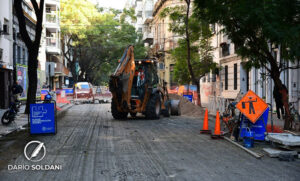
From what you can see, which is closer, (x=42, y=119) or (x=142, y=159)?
(x=142, y=159)

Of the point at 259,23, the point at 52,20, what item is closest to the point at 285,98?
the point at 259,23

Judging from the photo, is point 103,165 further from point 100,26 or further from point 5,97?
point 100,26

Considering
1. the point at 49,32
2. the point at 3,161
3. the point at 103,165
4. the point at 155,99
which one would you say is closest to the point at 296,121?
the point at 155,99

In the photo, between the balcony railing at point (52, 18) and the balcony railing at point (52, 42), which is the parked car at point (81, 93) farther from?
the balcony railing at point (52, 18)

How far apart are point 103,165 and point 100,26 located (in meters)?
46.4

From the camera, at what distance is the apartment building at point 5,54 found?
25.0m

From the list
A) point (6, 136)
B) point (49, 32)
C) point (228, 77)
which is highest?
point (49, 32)

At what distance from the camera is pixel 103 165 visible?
723cm

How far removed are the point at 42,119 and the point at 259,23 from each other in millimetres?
7023

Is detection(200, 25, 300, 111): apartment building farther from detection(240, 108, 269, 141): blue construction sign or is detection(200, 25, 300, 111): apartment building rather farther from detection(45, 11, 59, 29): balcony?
detection(45, 11, 59, 29): balcony

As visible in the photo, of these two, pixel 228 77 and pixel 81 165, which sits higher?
pixel 228 77

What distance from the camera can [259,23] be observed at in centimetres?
1068

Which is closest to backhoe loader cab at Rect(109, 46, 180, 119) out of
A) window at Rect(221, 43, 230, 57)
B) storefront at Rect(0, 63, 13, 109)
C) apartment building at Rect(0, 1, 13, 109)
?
apartment building at Rect(0, 1, 13, 109)

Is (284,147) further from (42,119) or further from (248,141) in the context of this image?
(42,119)
